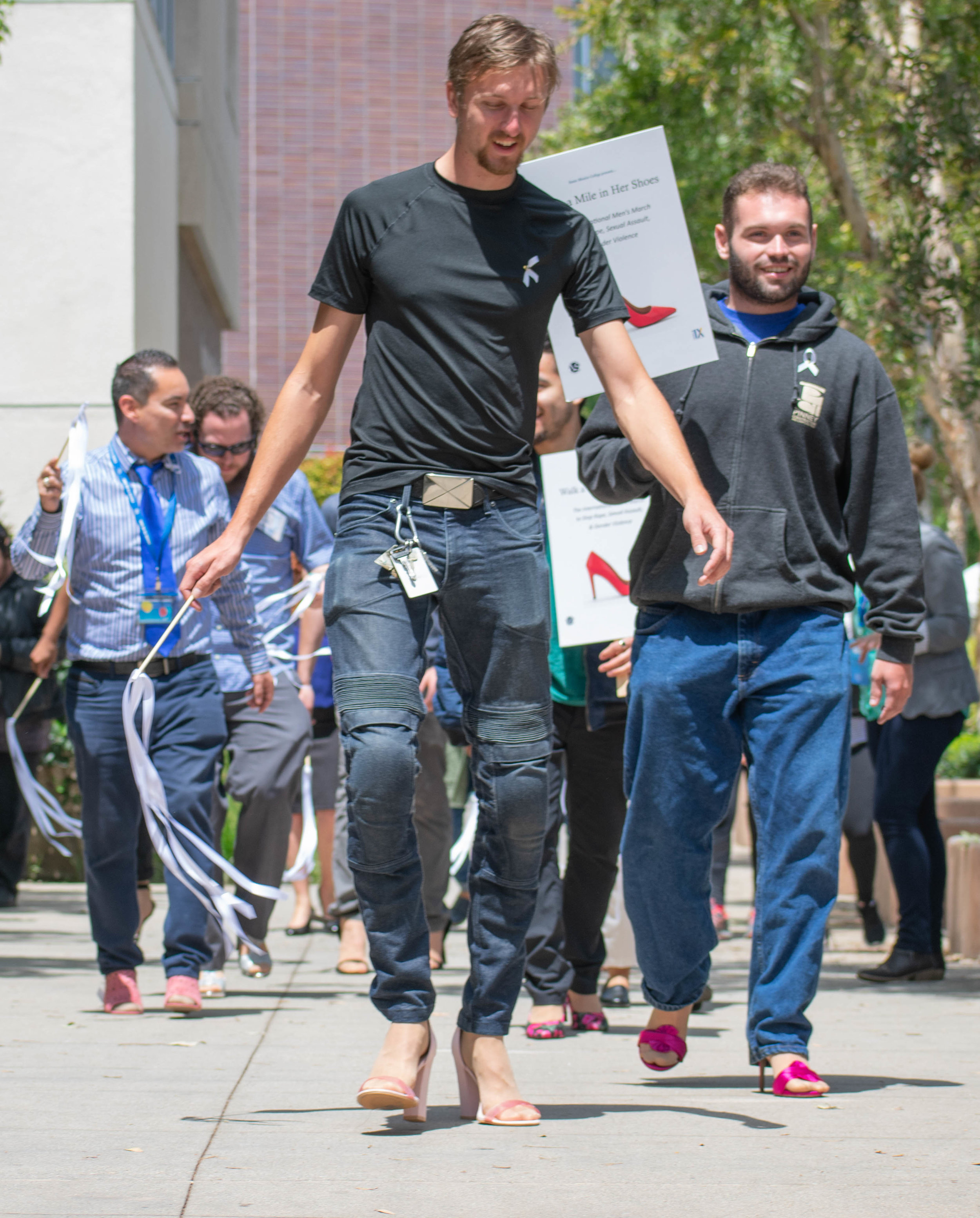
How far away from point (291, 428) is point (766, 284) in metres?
1.30

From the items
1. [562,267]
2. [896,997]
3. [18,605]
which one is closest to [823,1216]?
[562,267]

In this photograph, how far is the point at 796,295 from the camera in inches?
179

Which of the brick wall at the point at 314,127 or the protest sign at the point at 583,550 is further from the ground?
the brick wall at the point at 314,127

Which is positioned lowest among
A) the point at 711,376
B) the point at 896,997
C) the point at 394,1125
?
the point at 896,997

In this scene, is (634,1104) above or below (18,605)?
below

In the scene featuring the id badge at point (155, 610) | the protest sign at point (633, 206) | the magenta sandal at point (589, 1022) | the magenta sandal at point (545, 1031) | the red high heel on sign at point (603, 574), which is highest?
the protest sign at point (633, 206)

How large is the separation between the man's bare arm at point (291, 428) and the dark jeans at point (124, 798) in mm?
2069

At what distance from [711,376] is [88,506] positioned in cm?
245

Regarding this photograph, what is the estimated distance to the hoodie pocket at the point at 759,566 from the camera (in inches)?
167

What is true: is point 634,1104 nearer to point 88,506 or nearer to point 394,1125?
point 394,1125

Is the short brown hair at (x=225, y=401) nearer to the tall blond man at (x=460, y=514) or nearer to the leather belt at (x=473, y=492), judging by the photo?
the tall blond man at (x=460, y=514)

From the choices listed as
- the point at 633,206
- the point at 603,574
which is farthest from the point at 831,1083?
the point at 633,206

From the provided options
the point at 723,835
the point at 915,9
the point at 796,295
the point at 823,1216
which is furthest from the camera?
the point at 915,9

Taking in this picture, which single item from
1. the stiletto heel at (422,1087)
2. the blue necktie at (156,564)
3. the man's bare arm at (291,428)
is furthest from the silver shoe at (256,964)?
the man's bare arm at (291,428)
